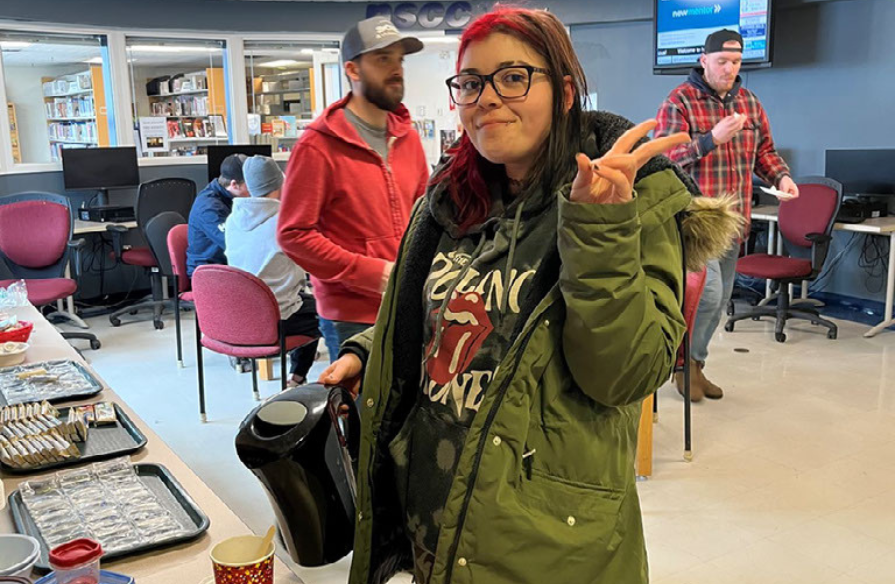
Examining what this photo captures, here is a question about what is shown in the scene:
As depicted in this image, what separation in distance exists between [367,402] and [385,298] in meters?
0.17

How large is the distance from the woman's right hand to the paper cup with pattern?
0.32 metres

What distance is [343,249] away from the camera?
2.32 metres

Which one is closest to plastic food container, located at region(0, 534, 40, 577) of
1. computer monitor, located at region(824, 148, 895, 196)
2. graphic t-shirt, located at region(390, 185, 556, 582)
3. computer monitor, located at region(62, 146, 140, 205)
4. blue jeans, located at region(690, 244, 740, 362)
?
graphic t-shirt, located at region(390, 185, 556, 582)

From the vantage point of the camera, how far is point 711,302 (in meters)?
3.94

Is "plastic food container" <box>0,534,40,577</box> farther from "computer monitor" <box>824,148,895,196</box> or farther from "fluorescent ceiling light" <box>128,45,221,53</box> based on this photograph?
"fluorescent ceiling light" <box>128,45,221,53</box>

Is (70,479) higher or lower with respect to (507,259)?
lower

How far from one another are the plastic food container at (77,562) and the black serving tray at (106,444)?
1.90 ft

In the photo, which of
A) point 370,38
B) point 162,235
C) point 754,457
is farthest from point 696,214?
point 162,235

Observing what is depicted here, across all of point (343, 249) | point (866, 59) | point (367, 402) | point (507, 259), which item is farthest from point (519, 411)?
point (866, 59)

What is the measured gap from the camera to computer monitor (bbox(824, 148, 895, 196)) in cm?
579

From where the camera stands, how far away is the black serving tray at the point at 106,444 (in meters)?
1.63

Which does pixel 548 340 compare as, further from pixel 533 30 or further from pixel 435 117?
pixel 435 117

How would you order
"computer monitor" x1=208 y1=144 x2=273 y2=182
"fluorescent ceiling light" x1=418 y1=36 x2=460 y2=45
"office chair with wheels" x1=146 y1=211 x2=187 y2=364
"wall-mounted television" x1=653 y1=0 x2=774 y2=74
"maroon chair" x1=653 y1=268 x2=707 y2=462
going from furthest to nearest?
"fluorescent ceiling light" x1=418 y1=36 x2=460 y2=45, "computer monitor" x1=208 y1=144 x2=273 y2=182, "wall-mounted television" x1=653 y1=0 x2=774 y2=74, "office chair with wheels" x1=146 y1=211 x2=187 y2=364, "maroon chair" x1=653 y1=268 x2=707 y2=462

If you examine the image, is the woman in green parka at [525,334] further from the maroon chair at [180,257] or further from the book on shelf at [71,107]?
the book on shelf at [71,107]
